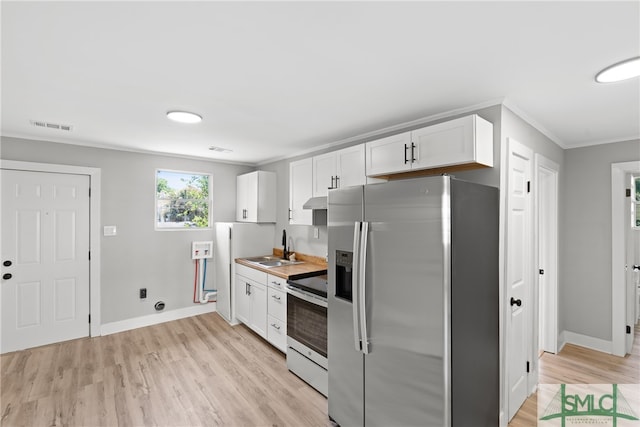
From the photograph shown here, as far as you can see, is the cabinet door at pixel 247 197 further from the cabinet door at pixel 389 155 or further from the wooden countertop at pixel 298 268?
the cabinet door at pixel 389 155

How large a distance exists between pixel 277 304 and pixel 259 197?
175 centimetres

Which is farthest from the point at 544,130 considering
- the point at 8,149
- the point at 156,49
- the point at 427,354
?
the point at 8,149

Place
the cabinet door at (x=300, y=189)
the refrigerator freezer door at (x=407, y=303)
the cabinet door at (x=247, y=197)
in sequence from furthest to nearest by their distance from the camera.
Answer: the cabinet door at (x=247, y=197)
the cabinet door at (x=300, y=189)
the refrigerator freezer door at (x=407, y=303)

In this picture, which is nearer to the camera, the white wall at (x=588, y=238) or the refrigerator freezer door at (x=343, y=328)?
the refrigerator freezer door at (x=343, y=328)

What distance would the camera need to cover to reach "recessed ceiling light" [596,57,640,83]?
64.8 inches

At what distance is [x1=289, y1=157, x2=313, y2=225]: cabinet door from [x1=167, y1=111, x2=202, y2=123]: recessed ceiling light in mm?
1376

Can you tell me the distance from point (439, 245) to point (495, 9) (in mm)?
1093

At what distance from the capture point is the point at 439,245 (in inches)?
63.5

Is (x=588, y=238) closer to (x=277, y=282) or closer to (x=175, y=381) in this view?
(x=277, y=282)

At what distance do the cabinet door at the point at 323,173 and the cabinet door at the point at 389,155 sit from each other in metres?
0.55

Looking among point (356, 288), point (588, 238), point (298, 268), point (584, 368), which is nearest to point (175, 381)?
point (298, 268)

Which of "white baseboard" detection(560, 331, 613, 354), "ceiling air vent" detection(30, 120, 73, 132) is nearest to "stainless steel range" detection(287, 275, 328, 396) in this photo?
"ceiling air vent" detection(30, 120, 73, 132)

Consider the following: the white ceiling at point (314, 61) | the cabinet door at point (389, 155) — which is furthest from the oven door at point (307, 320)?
the white ceiling at point (314, 61)

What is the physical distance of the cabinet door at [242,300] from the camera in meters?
3.87
